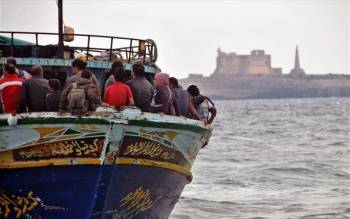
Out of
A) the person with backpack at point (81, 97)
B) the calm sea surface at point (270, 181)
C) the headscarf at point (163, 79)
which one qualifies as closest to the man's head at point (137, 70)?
the headscarf at point (163, 79)

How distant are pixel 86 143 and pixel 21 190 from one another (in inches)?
50.4

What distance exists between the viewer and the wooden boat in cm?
1327

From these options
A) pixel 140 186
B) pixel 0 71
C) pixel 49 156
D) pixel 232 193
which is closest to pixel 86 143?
pixel 49 156

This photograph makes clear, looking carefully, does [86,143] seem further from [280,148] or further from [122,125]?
[280,148]

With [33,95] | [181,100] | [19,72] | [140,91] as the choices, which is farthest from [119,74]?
[19,72]

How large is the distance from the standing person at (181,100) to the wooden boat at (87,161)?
0.54 m

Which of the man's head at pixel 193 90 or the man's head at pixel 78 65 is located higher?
the man's head at pixel 78 65

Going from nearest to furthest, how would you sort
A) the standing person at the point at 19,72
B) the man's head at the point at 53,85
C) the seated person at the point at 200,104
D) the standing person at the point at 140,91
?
1. the man's head at the point at 53,85
2. the standing person at the point at 140,91
3. the standing person at the point at 19,72
4. the seated person at the point at 200,104

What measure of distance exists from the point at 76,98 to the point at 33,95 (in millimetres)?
925

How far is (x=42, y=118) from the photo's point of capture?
43.1ft

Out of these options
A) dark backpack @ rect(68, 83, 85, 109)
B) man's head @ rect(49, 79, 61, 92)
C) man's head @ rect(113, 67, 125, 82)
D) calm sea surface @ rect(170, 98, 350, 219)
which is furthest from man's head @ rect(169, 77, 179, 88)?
calm sea surface @ rect(170, 98, 350, 219)

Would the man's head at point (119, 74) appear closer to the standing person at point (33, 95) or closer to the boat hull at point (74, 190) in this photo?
the standing person at point (33, 95)

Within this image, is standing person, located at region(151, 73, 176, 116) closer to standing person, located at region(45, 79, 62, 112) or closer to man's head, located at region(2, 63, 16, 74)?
standing person, located at region(45, 79, 62, 112)

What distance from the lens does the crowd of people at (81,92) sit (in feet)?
43.9
